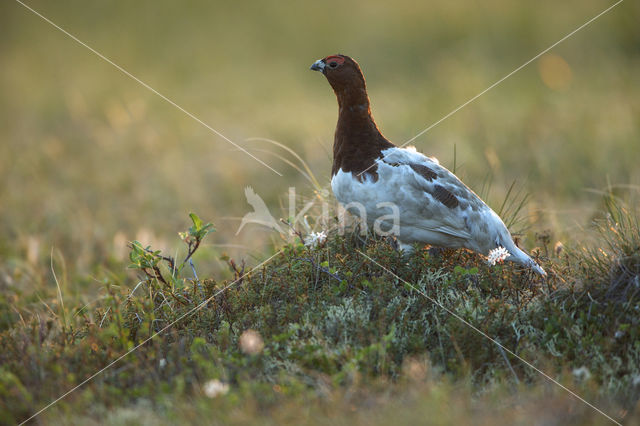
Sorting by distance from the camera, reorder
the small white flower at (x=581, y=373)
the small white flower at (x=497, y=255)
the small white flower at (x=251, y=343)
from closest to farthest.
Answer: the small white flower at (x=581, y=373) → the small white flower at (x=251, y=343) → the small white flower at (x=497, y=255)

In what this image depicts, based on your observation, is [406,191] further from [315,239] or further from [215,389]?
[215,389]

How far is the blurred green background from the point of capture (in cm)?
693

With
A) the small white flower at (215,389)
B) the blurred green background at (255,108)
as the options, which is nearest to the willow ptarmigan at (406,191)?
the blurred green background at (255,108)

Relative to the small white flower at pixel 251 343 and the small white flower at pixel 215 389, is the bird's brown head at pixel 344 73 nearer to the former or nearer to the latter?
the small white flower at pixel 251 343

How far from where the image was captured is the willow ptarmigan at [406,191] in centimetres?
363

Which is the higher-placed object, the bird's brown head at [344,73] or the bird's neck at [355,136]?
the bird's brown head at [344,73]

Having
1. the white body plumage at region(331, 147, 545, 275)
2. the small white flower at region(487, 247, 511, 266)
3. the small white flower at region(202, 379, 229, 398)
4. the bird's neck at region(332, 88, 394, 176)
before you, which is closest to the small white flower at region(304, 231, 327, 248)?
the white body plumage at region(331, 147, 545, 275)

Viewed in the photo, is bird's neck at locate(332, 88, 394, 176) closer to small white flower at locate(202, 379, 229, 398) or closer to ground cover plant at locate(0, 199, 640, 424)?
ground cover plant at locate(0, 199, 640, 424)

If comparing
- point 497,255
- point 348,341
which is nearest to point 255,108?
point 497,255

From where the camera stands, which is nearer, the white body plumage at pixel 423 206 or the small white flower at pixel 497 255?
the small white flower at pixel 497 255

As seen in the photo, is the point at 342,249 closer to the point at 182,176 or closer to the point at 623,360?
the point at 623,360

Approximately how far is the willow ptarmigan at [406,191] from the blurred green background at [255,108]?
0.67 metres

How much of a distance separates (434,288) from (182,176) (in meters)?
6.27

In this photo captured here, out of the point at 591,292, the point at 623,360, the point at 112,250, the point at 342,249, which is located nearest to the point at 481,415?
the point at 623,360
